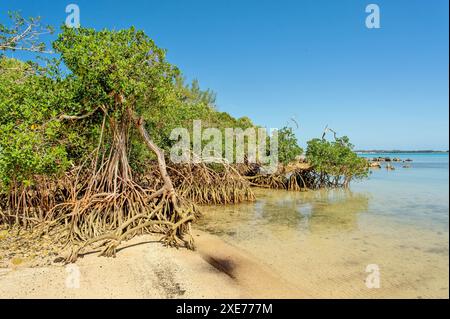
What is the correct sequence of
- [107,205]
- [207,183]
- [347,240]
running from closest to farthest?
[107,205]
[347,240]
[207,183]

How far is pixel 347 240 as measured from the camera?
6.37 m

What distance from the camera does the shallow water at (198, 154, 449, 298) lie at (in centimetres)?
431

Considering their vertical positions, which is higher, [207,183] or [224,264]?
[207,183]

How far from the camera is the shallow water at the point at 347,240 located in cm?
431

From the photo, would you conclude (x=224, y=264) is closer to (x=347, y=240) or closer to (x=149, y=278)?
(x=149, y=278)

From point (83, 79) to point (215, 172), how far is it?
5821mm

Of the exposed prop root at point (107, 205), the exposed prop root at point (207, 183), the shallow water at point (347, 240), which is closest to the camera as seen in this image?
the shallow water at point (347, 240)

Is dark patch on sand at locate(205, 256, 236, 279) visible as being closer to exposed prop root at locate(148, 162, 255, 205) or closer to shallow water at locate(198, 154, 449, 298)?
shallow water at locate(198, 154, 449, 298)

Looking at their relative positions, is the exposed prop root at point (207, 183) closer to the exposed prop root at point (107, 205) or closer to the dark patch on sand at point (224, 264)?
the exposed prop root at point (107, 205)

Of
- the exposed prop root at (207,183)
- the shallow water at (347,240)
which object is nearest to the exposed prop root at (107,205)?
the shallow water at (347,240)

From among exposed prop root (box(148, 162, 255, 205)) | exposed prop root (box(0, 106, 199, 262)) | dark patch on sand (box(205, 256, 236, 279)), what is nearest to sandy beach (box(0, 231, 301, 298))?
dark patch on sand (box(205, 256, 236, 279))

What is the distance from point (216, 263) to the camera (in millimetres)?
5020

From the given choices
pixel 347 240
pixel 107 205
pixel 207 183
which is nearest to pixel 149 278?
pixel 107 205

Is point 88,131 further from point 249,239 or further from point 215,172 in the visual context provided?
point 215,172
